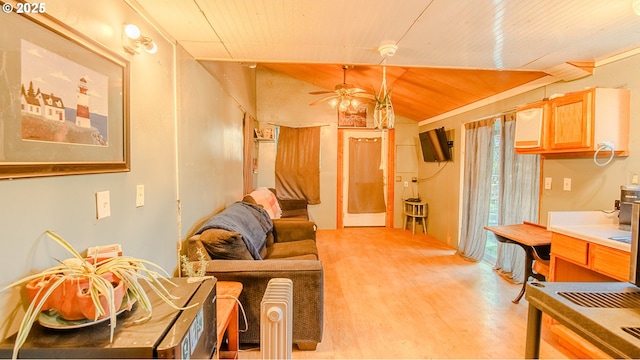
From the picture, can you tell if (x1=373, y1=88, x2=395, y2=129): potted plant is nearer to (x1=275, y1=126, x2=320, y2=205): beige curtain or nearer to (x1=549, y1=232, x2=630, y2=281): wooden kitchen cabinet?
(x1=549, y1=232, x2=630, y2=281): wooden kitchen cabinet

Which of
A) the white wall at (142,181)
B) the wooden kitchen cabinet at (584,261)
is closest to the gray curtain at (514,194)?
the wooden kitchen cabinet at (584,261)

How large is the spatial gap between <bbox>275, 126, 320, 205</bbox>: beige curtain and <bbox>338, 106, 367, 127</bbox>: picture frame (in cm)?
51

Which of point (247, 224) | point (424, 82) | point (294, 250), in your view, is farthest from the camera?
point (424, 82)

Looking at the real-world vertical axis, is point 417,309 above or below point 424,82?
below

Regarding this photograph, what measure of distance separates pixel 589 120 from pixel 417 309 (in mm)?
2035

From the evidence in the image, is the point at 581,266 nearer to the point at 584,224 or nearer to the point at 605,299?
the point at 584,224

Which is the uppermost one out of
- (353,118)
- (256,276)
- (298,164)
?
(353,118)

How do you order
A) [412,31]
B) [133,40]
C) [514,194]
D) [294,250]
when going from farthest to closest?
1. [514,194]
2. [294,250]
3. [412,31]
4. [133,40]

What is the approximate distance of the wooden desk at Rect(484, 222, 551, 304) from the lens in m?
2.45

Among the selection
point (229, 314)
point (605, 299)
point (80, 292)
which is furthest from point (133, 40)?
point (605, 299)

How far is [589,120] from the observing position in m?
2.18

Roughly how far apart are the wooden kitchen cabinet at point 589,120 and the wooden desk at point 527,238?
0.77 m

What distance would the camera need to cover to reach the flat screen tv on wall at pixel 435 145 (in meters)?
4.75

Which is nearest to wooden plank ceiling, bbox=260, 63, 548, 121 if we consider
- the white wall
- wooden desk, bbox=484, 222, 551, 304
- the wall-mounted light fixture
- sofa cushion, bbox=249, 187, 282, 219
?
wooden desk, bbox=484, 222, 551, 304
